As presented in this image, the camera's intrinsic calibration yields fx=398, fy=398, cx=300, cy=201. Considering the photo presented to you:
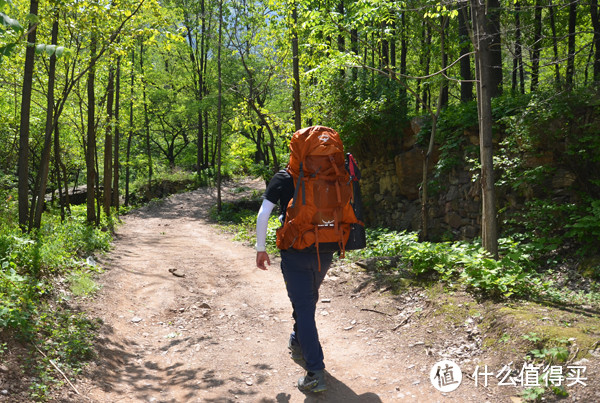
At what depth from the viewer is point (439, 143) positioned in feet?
35.0

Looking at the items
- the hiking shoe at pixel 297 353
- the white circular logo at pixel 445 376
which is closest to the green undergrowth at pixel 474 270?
the white circular logo at pixel 445 376

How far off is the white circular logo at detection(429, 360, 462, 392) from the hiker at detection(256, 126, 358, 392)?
3.30ft

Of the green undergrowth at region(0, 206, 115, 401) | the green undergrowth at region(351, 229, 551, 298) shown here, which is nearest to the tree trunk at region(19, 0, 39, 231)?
the green undergrowth at region(0, 206, 115, 401)

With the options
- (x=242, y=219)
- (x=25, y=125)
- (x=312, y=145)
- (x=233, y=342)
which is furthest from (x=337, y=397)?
(x=242, y=219)

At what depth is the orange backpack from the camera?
3256 millimetres

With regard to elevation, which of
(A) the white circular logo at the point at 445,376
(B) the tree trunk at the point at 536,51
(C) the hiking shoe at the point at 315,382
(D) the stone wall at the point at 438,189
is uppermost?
(B) the tree trunk at the point at 536,51

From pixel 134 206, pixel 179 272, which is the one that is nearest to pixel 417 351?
pixel 179 272

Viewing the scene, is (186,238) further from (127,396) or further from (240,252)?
(127,396)

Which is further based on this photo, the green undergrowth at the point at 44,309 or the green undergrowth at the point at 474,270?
the green undergrowth at the point at 474,270

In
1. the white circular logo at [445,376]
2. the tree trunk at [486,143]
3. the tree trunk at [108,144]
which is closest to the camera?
the white circular logo at [445,376]

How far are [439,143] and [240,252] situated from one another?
6031 mm

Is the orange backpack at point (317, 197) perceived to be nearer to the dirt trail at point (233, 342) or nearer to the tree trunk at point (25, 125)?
the dirt trail at point (233, 342)

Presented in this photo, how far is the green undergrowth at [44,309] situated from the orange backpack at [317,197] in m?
2.40

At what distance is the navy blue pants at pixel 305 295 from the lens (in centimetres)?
335
